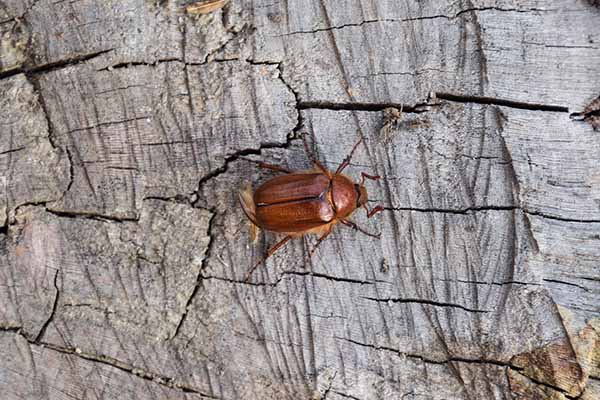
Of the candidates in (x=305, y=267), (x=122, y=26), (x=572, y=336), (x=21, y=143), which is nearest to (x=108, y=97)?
(x=122, y=26)

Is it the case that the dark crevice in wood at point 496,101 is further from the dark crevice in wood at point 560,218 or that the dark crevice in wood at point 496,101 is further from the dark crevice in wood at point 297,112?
the dark crevice in wood at point 297,112

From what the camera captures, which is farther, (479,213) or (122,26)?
(122,26)

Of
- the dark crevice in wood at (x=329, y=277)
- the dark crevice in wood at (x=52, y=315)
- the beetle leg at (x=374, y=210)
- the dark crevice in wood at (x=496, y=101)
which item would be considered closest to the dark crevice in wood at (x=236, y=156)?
the beetle leg at (x=374, y=210)

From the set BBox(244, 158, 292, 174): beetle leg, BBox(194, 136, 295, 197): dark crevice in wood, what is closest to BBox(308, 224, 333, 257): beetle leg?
BBox(244, 158, 292, 174): beetle leg

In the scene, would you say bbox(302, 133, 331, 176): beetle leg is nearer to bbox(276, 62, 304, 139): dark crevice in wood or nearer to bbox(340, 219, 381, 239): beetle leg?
bbox(276, 62, 304, 139): dark crevice in wood

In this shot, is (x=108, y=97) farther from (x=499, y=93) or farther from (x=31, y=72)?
(x=499, y=93)

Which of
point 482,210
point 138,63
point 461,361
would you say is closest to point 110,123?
point 138,63
